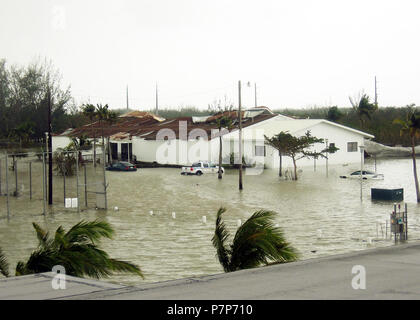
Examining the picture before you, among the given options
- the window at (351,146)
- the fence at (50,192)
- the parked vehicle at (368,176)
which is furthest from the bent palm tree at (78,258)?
the window at (351,146)

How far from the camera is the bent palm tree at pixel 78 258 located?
11938 millimetres

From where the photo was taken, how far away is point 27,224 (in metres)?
28.1

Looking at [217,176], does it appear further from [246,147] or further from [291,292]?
→ [291,292]

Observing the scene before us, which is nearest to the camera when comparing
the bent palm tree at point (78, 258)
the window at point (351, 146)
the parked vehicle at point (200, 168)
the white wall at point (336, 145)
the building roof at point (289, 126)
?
the bent palm tree at point (78, 258)

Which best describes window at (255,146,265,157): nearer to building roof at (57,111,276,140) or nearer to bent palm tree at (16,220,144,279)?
building roof at (57,111,276,140)

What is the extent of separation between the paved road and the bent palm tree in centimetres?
96

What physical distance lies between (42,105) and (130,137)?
60.4ft

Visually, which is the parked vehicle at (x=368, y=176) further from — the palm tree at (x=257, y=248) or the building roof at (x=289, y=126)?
the palm tree at (x=257, y=248)

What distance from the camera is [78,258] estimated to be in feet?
39.5

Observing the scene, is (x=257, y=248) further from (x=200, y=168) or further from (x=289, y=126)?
(x=289, y=126)

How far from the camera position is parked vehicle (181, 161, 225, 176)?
5509 cm

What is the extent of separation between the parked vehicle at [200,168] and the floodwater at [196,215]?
2.15 m

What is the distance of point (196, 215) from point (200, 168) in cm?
2497

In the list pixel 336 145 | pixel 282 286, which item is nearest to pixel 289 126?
pixel 336 145
